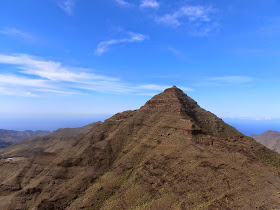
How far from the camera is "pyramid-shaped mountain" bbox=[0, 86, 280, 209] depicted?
33.3 meters

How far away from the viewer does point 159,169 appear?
149 feet

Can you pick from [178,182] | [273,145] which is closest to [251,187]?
[178,182]

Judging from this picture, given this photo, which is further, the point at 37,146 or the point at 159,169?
the point at 37,146

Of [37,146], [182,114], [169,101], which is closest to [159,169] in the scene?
[182,114]

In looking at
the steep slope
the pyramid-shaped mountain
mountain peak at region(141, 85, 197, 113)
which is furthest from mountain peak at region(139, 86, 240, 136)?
the steep slope

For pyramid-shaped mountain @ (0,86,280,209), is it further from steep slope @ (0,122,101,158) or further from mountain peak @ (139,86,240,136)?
steep slope @ (0,122,101,158)

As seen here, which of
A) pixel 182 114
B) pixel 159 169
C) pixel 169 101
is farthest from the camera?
pixel 169 101

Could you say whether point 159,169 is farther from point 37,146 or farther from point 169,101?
point 37,146

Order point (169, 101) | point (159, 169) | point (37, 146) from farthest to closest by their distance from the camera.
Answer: point (37, 146)
point (169, 101)
point (159, 169)

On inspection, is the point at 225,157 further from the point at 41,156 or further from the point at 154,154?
the point at 41,156

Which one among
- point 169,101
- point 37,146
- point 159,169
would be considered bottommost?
point 37,146

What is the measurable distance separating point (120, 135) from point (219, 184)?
41663 mm

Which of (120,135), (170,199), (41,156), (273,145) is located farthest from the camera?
(273,145)

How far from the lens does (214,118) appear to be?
64188 millimetres
